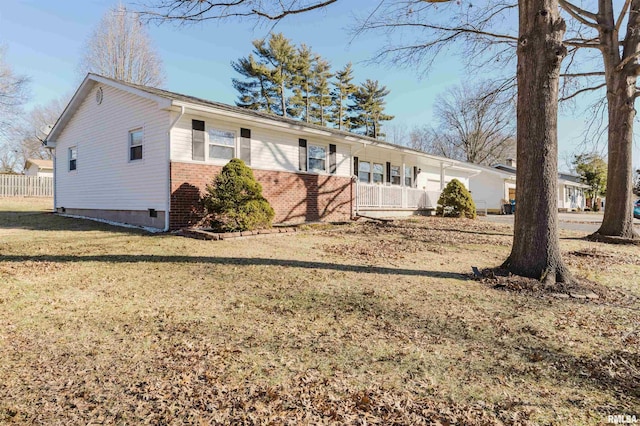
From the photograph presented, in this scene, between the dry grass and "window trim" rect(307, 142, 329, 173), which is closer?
the dry grass

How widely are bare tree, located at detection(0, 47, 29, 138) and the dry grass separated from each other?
2662 cm

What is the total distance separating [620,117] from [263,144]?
36.2 ft

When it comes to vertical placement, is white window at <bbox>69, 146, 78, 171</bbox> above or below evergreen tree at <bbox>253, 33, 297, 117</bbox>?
below

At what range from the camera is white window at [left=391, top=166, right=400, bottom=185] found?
19172 mm

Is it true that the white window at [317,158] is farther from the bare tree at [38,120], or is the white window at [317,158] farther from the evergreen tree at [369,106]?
the bare tree at [38,120]

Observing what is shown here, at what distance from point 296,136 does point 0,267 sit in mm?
9170

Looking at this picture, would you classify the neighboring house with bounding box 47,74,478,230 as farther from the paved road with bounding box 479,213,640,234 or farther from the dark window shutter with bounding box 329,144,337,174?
the paved road with bounding box 479,213,640,234

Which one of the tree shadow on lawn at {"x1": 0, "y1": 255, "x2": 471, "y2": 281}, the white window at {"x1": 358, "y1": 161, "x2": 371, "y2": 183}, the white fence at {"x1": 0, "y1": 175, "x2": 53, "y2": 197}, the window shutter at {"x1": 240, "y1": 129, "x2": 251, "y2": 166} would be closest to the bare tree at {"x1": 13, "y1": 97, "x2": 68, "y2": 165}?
the white fence at {"x1": 0, "y1": 175, "x2": 53, "y2": 197}

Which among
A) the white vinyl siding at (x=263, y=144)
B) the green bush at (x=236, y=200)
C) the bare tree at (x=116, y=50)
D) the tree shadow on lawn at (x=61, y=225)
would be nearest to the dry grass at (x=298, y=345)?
the green bush at (x=236, y=200)

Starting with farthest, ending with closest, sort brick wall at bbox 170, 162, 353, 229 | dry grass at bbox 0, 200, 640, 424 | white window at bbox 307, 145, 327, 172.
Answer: white window at bbox 307, 145, 327, 172, brick wall at bbox 170, 162, 353, 229, dry grass at bbox 0, 200, 640, 424

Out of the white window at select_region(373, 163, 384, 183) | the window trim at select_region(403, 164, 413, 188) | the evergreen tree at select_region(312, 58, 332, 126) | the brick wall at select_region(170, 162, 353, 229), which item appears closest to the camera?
the brick wall at select_region(170, 162, 353, 229)

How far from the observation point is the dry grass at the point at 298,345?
7.32 ft

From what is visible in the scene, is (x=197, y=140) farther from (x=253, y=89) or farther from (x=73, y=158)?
(x=253, y=89)

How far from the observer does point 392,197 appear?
1677 cm
